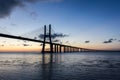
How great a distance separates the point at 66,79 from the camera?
466 inches

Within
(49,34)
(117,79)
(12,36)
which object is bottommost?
(117,79)

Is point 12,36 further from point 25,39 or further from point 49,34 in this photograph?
point 49,34

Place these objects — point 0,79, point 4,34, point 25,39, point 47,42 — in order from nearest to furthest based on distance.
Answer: point 0,79 < point 4,34 < point 25,39 < point 47,42

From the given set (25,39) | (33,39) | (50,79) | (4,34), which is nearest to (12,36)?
(4,34)

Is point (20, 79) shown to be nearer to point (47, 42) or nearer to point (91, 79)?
point (91, 79)

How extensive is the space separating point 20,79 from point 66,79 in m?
3.21

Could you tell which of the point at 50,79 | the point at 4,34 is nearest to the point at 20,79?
the point at 50,79

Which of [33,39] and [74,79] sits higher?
[33,39]

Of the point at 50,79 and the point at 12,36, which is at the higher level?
the point at 12,36

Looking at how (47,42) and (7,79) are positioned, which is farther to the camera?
(47,42)

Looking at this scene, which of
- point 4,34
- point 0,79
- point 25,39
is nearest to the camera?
point 0,79

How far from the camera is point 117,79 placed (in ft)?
38.2

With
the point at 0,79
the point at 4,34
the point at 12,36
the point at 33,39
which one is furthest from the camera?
the point at 33,39

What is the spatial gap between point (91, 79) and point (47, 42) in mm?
64437
